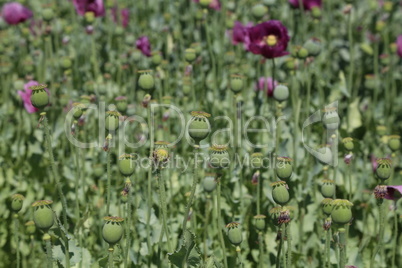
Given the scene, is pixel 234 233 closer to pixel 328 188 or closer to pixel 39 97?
pixel 328 188

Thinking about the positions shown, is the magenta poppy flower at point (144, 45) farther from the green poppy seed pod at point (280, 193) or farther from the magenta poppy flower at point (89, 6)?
the green poppy seed pod at point (280, 193)

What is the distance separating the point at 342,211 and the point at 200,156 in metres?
1.06

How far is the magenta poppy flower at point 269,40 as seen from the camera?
6.46 feet

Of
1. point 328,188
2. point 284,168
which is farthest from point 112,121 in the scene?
point 328,188

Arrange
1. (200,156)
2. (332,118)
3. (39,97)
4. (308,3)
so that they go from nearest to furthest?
(39,97), (332,118), (200,156), (308,3)

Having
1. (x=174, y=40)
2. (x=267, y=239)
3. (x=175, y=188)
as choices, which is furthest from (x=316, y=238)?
(x=174, y=40)

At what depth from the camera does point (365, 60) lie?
128 inches

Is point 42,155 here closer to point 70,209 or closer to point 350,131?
point 70,209

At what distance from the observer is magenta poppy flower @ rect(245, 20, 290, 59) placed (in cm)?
197

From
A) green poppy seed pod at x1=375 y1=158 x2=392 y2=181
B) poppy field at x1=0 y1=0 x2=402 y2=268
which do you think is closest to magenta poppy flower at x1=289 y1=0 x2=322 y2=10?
poppy field at x1=0 y1=0 x2=402 y2=268

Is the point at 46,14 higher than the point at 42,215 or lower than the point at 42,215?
higher

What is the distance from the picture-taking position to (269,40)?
1.97 meters

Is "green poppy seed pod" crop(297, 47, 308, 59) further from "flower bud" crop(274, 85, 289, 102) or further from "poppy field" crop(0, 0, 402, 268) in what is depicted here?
"flower bud" crop(274, 85, 289, 102)

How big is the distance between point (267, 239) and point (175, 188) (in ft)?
1.30
